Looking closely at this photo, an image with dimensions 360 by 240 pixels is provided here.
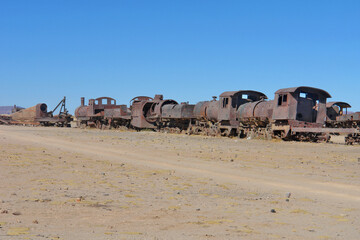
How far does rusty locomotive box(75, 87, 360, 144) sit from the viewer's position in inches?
960

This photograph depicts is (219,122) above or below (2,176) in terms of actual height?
above

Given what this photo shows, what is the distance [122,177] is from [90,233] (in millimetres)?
4560

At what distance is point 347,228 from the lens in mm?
4941

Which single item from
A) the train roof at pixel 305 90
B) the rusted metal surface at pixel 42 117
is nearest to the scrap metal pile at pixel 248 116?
the train roof at pixel 305 90

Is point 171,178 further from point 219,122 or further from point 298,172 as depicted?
point 219,122

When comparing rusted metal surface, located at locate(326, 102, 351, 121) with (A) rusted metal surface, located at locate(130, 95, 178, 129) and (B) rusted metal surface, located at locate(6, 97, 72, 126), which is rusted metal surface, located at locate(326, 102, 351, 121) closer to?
(A) rusted metal surface, located at locate(130, 95, 178, 129)

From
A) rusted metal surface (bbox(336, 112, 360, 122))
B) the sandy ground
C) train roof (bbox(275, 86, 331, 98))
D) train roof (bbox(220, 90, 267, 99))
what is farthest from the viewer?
train roof (bbox(220, 90, 267, 99))

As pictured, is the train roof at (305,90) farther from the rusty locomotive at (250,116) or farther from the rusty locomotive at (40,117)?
the rusty locomotive at (40,117)

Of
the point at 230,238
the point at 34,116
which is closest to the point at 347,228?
the point at 230,238

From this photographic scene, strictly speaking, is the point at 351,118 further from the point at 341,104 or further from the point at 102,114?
the point at 102,114

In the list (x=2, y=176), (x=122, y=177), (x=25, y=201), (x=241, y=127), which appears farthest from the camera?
(x=241, y=127)

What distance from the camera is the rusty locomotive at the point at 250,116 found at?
24.4m

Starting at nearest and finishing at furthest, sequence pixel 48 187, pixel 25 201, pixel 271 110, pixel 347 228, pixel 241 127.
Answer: pixel 347 228 < pixel 25 201 < pixel 48 187 < pixel 271 110 < pixel 241 127

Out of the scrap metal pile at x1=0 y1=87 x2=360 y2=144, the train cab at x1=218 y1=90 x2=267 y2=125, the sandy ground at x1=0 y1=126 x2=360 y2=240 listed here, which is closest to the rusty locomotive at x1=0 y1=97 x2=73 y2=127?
the scrap metal pile at x1=0 y1=87 x2=360 y2=144
